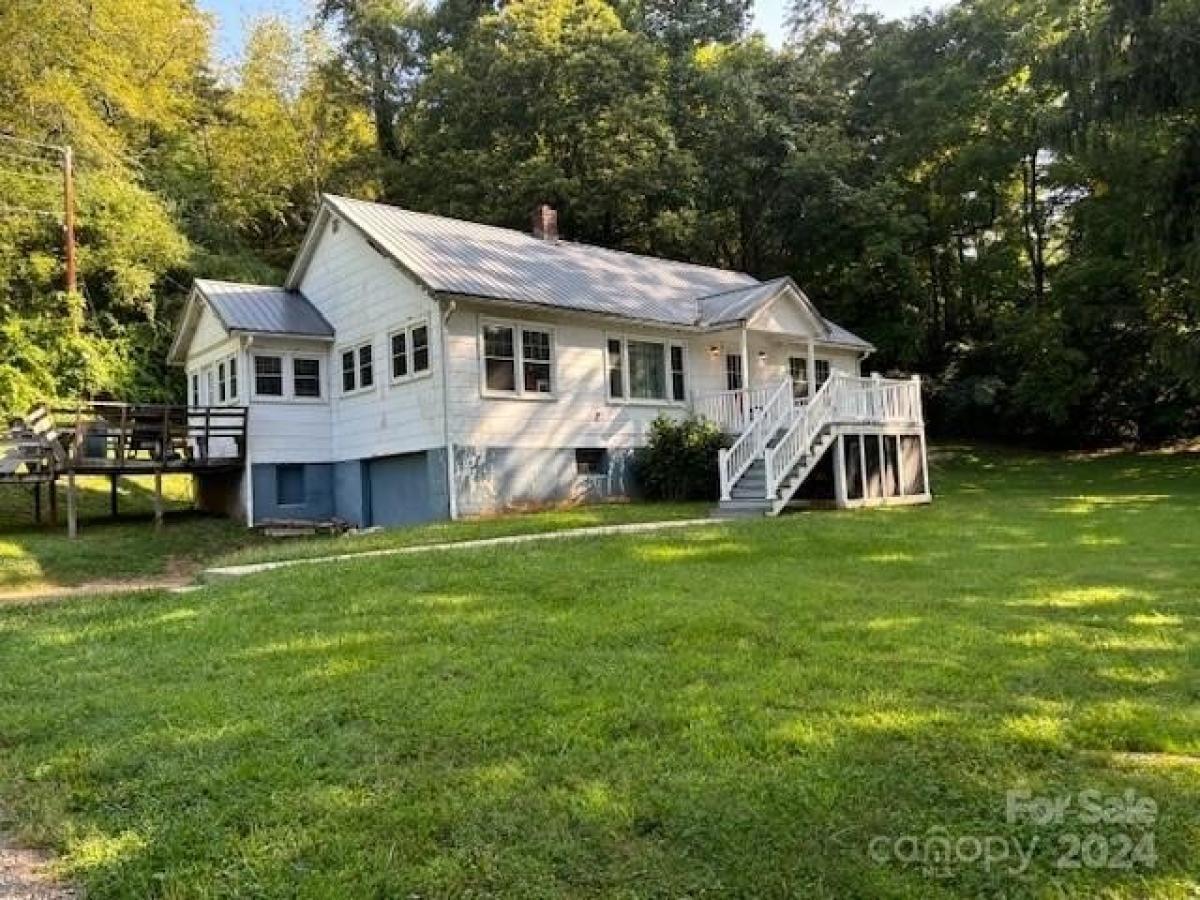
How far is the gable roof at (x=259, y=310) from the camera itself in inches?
728

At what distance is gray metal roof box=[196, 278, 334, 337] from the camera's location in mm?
18519

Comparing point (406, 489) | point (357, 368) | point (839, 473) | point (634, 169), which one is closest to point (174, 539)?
point (406, 489)

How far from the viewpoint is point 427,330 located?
16750 mm

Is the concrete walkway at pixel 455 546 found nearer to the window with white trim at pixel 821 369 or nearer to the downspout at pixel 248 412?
the downspout at pixel 248 412

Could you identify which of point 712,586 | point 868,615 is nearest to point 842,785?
point 868,615

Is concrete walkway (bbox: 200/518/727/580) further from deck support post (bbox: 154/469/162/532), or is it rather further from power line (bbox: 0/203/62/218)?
power line (bbox: 0/203/62/218)

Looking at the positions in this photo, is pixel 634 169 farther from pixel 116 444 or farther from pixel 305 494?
pixel 116 444

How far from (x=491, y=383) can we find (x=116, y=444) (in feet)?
23.9

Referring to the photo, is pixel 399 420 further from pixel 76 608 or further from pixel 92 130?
pixel 92 130

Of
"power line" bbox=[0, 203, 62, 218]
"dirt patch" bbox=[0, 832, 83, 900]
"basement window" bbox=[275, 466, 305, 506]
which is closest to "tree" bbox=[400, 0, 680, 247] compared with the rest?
"power line" bbox=[0, 203, 62, 218]

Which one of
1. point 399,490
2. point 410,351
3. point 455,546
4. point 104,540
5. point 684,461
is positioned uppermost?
point 410,351

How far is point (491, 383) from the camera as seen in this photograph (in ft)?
55.4

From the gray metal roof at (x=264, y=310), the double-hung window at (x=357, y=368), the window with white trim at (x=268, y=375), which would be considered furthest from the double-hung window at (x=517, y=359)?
the window with white trim at (x=268, y=375)

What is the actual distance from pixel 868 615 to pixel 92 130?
26.4 metres
